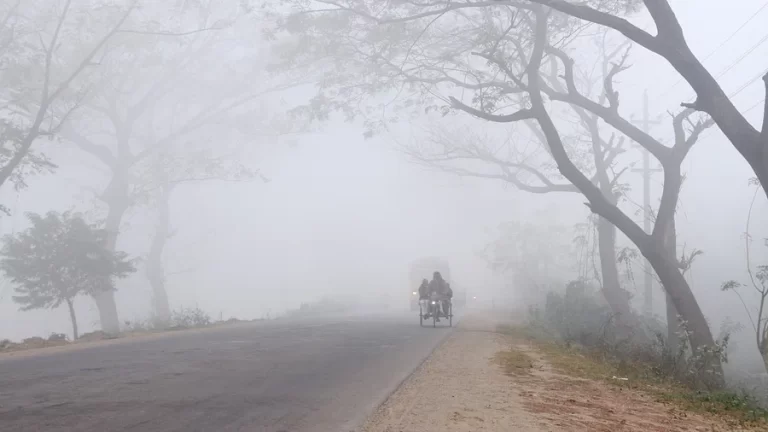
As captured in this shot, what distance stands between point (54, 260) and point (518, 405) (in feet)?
67.8

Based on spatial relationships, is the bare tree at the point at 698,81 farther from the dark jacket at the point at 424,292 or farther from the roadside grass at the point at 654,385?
the dark jacket at the point at 424,292

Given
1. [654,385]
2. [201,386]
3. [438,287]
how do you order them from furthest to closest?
[438,287] < [654,385] < [201,386]

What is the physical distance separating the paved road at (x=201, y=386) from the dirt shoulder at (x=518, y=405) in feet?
1.72

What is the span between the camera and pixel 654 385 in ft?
36.1

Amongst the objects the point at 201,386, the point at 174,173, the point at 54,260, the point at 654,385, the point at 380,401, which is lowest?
the point at 654,385

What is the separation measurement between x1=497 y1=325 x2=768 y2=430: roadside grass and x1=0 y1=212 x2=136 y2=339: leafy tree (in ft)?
54.5

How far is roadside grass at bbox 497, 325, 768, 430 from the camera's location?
8.66 meters

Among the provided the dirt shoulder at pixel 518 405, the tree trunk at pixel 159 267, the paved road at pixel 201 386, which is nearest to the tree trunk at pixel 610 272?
the paved road at pixel 201 386

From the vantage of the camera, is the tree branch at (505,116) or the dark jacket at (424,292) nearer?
the tree branch at (505,116)

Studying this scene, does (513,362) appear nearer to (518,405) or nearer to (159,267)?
(518,405)

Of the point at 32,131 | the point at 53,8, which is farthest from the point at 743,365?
the point at 53,8

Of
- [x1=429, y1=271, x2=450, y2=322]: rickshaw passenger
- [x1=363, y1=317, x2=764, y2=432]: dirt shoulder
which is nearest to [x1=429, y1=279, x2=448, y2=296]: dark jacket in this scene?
[x1=429, y1=271, x2=450, y2=322]: rickshaw passenger

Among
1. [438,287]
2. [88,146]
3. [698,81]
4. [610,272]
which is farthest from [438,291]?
[88,146]

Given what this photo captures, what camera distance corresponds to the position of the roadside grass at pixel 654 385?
866 cm
